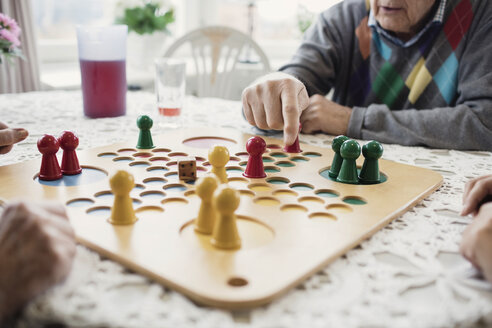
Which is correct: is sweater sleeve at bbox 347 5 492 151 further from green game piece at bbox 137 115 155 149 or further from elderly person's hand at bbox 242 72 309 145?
green game piece at bbox 137 115 155 149

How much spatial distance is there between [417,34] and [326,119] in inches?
16.3

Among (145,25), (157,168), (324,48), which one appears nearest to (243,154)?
(157,168)

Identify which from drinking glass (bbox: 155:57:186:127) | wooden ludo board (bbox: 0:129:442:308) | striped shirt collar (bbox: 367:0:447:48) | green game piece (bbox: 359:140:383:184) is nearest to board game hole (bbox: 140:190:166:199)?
wooden ludo board (bbox: 0:129:442:308)

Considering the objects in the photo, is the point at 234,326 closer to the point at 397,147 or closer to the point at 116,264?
the point at 116,264

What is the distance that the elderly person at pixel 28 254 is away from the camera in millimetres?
353

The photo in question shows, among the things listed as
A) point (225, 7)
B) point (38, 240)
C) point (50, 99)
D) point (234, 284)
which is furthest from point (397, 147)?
point (225, 7)

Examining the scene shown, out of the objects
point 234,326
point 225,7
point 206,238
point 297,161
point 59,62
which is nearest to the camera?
point 234,326

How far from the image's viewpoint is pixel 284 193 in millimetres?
640

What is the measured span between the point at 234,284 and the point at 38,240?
172 mm

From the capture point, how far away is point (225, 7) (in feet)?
9.62

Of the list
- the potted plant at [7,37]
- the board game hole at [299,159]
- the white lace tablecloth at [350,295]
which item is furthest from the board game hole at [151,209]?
the potted plant at [7,37]

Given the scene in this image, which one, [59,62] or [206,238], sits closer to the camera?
[206,238]

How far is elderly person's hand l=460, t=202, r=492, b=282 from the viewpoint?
0.41 m

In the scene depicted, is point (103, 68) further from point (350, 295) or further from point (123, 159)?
point (350, 295)
